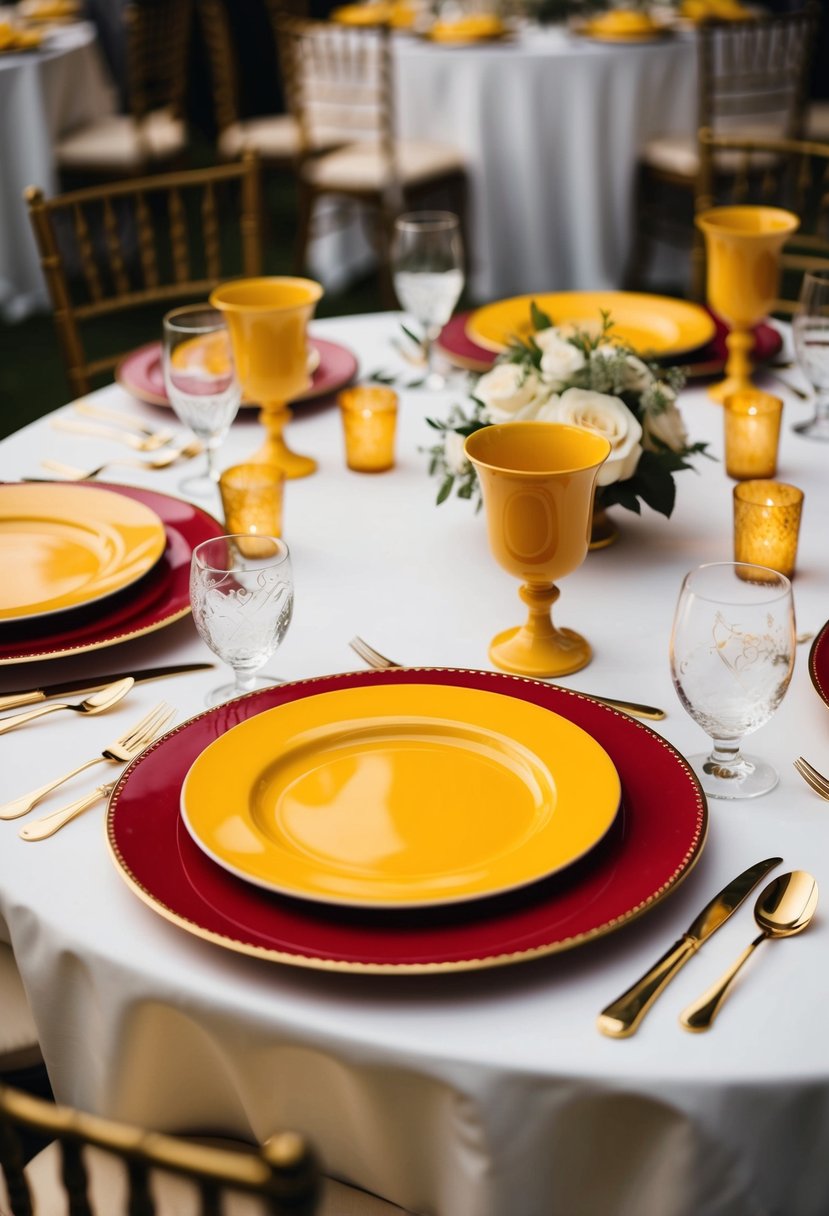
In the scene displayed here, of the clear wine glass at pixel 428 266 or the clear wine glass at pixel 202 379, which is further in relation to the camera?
the clear wine glass at pixel 428 266

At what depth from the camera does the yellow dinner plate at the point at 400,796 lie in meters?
0.80

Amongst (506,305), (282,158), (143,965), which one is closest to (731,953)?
(143,965)

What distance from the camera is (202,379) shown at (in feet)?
4.58

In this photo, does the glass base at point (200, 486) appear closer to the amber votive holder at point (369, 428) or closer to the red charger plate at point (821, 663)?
the amber votive holder at point (369, 428)

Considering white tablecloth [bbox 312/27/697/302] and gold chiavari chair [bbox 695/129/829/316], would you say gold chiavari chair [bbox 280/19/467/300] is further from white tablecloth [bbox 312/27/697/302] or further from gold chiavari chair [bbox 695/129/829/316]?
gold chiavari chair [bbox 695/129/829/316]

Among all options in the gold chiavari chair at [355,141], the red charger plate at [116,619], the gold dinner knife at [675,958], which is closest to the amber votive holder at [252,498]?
the red charger plate at [116,619]

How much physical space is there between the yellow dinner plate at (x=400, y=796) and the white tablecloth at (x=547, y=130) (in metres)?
3.59

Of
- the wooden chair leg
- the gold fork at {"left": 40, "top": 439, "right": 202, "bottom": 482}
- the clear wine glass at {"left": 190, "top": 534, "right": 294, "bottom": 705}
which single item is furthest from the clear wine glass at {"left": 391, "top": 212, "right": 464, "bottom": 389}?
the wooden chair leg

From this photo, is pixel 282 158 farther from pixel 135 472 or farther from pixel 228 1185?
pixel 228 1185

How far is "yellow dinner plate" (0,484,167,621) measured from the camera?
1.18 m

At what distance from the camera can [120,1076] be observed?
84 cm

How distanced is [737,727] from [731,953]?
0.19m

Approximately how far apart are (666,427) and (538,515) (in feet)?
1.00

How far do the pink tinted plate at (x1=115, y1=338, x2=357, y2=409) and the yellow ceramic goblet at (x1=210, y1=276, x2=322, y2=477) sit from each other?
0.12 m
